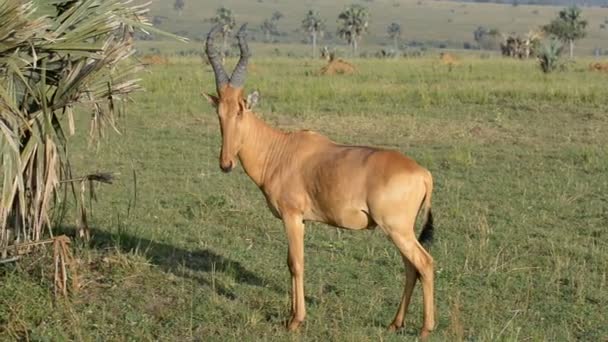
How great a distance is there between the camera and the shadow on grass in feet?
27.0

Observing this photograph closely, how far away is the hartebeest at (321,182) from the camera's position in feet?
21.9

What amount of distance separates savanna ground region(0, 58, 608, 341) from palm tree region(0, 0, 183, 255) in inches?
32.6

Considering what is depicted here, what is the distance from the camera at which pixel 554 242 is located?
374 inches

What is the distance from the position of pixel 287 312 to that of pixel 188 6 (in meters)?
127

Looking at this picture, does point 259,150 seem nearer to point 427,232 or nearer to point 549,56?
point 427,232

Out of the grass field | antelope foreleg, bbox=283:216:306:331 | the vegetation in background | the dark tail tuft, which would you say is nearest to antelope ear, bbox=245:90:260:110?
antelope foreleg, bbox=283:216:306:331

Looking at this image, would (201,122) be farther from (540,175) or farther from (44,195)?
(44,195)

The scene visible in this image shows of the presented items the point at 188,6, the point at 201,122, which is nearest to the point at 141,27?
the point at 201,122

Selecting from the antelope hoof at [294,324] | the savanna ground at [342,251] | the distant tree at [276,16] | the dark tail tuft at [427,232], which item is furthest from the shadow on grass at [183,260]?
the distant tree at [276,16]

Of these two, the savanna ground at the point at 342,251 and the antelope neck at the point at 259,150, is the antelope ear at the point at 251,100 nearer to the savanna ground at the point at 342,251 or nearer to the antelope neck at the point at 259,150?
the antelope neck at the point at 259,150

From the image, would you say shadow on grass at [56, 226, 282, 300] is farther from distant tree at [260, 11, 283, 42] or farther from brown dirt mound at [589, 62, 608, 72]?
distant tree at [260, 11, 283, 42]

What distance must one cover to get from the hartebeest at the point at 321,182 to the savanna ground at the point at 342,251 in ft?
1.70

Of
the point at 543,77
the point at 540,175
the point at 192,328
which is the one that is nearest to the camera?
the point at 192,328

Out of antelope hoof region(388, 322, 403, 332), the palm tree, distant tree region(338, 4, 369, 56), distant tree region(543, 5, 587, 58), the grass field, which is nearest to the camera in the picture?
the palm tree
